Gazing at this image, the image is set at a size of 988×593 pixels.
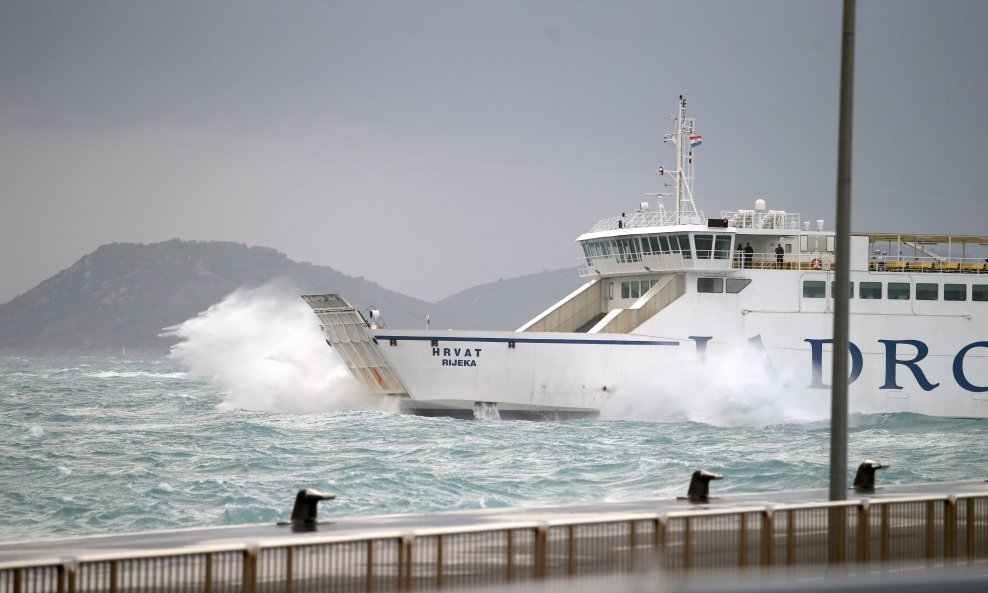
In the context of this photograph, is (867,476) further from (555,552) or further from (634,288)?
(634,288)

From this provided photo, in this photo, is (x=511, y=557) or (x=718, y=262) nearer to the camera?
(x=511, y=557)

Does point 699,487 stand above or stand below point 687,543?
below

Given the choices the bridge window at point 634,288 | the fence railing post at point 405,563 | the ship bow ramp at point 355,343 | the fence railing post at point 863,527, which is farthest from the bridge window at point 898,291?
the fence railing post at point 405,563

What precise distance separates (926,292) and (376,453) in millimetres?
22629

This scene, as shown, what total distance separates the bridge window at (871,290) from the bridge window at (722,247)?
536 cm

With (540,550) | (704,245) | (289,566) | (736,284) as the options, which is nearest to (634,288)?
(704,245)

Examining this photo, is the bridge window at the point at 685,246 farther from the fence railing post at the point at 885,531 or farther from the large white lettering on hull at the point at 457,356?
the fence railing post at the point at 885,531

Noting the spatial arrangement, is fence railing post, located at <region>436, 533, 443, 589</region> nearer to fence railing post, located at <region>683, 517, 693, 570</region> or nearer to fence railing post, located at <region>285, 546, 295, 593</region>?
fence railing post, located at <region>285, 546, 295, 593</region>

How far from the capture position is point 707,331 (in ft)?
131

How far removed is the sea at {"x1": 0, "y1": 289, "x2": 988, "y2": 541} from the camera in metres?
23.9

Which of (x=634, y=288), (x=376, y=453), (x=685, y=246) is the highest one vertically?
(x=685, y=246)

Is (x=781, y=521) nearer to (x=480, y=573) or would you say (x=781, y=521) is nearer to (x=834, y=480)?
(x=834, y=480)

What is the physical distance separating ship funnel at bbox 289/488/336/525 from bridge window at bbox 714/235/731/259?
30.0 m

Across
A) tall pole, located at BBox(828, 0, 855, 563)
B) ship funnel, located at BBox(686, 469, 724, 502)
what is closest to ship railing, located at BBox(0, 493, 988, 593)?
tall pole, located at BBox(828, 0, 855, 563)
